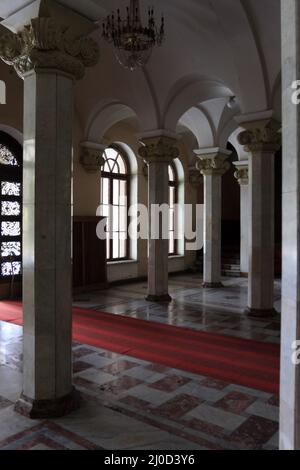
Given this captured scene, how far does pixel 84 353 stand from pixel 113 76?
6.53 metres

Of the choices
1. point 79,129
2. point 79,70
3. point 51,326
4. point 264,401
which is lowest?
point 264,401

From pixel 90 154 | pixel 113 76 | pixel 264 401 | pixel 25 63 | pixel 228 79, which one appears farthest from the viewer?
pixel 90 154

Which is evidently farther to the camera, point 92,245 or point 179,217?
point 179,217

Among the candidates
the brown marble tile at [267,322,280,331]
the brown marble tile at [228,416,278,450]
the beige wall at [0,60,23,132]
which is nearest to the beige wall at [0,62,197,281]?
the beige wall at [0,60,23,132]

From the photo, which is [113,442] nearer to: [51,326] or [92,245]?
[51,326]

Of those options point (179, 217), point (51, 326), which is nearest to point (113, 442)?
point (51, 326)

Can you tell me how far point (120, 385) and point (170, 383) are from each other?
1.92 feet

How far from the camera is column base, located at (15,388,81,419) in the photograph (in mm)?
3777

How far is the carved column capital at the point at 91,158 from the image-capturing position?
446 inches

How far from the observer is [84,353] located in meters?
5.76

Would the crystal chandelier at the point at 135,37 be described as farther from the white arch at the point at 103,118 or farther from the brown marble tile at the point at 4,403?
the brown marble tile at the point at 4,403

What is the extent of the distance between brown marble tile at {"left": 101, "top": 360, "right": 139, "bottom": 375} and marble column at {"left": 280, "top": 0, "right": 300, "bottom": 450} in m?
2.98

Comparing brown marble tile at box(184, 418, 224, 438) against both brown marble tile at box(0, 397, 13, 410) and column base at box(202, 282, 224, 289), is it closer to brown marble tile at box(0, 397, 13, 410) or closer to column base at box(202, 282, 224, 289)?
brown marble tile at box(0, 397, 13, 410)

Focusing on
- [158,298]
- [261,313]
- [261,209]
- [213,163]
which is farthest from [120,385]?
[213,163]
